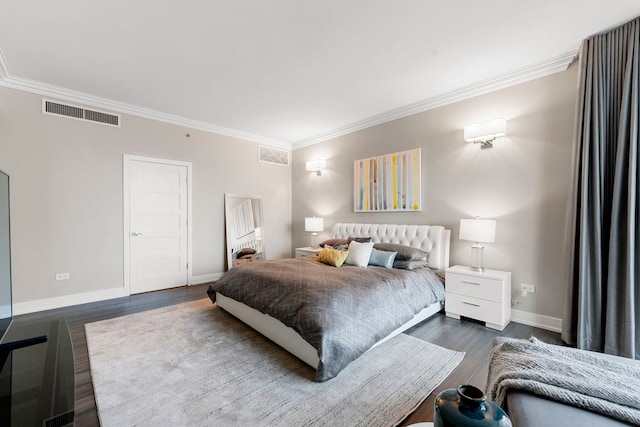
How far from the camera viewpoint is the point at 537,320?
2.87m

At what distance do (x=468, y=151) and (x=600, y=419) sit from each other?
3.17 metres

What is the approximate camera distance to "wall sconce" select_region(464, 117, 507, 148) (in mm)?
3002

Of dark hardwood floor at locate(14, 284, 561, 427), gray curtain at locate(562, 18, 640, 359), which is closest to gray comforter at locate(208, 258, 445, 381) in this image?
dark hardwood floor at locate(14, 284, 561, 427)

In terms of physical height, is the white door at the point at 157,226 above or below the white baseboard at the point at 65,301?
above

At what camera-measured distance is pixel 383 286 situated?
2557mm

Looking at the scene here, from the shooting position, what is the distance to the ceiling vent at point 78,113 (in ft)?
11.3

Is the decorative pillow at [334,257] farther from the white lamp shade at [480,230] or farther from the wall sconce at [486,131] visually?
the wall sconce at [486,131]

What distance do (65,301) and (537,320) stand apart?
5.82 meters

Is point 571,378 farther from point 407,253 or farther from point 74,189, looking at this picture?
point 74,189

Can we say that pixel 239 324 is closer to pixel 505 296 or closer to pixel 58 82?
pixel 505 296

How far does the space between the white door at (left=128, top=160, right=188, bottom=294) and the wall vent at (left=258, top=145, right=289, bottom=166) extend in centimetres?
158

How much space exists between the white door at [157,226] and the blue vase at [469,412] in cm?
460

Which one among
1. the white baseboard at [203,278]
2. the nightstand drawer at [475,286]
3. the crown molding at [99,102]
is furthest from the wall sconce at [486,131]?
the white baseboard at [203,278]

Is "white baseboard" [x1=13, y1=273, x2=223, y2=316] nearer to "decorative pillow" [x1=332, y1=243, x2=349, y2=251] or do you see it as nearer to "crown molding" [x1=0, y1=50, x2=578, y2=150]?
"crown molding" [x1=0, y1=50, x2=578, y2=150]
